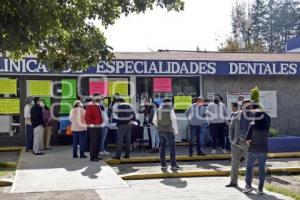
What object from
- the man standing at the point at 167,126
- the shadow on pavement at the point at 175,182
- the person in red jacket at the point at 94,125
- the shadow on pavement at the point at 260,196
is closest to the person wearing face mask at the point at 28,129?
the person in red jacket at the point at 94,125

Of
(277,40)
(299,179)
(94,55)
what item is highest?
(277,40)

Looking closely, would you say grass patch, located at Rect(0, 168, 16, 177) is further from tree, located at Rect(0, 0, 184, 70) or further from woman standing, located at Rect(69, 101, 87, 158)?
tree, located at Rect(0, 0, 184, 70)

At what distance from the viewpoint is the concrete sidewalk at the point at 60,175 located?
10.4 m

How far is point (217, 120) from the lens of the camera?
15602mm

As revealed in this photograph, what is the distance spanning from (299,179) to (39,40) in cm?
731

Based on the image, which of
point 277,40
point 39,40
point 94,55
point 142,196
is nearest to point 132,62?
point 94,55

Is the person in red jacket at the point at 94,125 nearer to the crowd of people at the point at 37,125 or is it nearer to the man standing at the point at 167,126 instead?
the man standing at the point at 167,126

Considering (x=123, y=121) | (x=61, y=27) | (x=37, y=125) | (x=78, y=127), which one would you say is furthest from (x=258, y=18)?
(x=61, y=27)

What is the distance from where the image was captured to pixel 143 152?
53.5 ft

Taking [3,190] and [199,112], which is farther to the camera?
[199,112]

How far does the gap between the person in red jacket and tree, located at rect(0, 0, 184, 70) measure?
3444 mm

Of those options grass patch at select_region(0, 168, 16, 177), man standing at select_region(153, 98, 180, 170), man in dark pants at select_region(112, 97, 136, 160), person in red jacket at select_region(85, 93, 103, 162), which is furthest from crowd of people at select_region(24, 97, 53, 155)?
man standing at select_region(153, 98, 180, 170)

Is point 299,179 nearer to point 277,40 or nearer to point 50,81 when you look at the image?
point 50,81

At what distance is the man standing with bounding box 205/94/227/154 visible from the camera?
15305 mm
